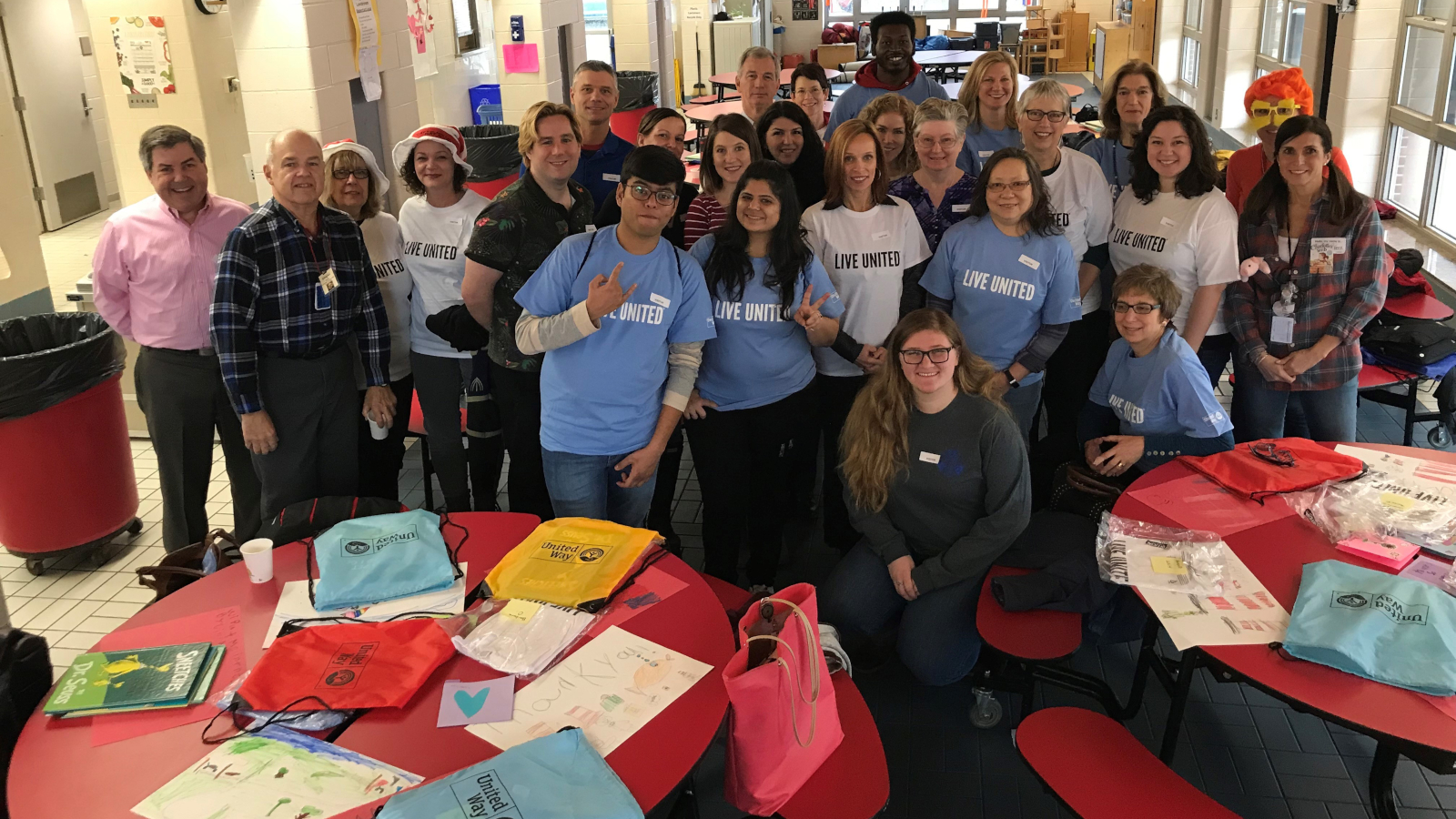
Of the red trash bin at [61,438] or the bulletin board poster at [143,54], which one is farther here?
the bulletin board poster at [143,54]

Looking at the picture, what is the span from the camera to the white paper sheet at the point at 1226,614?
2201mm

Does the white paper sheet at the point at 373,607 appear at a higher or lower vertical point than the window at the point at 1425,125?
lower

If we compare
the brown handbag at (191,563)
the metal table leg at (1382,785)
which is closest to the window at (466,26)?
the brown handbag at (191,563)

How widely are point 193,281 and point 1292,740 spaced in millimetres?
3677

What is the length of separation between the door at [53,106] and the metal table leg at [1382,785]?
1039 cm

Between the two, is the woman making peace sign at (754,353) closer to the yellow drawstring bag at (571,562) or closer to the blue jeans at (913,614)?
the blue jeans at (913,614)

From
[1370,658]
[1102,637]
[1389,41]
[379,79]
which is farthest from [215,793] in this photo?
[1389,41]

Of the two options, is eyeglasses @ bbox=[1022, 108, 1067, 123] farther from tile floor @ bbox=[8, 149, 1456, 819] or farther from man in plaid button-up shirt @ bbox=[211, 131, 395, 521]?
man in plaid button-up shirt @ bbox=[211, 131, 395, 521]

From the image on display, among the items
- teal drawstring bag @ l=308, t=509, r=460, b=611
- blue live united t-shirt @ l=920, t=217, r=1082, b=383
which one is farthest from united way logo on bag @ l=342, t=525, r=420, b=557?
blue live united t-shirt @ l=920, t=217, r=1082, b=383

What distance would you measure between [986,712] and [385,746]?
5.95 feet

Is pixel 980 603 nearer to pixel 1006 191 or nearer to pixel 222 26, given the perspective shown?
pixel 1006 191

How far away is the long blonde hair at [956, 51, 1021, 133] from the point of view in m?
4.37

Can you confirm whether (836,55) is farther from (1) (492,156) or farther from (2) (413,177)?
(2) (413,177)

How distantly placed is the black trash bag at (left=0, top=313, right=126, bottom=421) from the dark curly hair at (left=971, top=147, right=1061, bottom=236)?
10.4 ft
